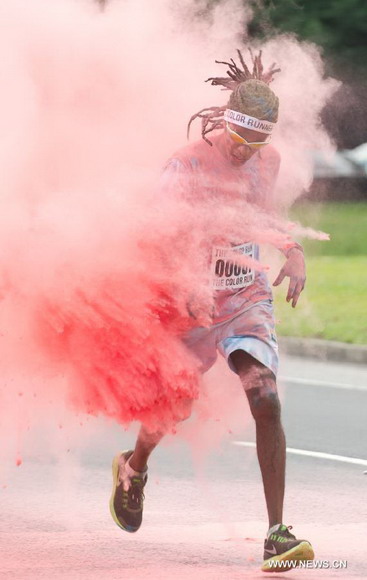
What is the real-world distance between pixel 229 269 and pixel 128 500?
1.17m

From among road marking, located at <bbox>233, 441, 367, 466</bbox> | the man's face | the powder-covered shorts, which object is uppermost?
the man's face

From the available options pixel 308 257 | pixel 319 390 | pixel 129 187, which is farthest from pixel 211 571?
pixel 308 257

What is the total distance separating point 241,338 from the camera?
6566mm

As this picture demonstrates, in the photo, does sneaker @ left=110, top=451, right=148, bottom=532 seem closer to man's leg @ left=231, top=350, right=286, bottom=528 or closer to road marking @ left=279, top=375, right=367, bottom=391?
man's leg @ left=231, top=350, right=286, bottom=528

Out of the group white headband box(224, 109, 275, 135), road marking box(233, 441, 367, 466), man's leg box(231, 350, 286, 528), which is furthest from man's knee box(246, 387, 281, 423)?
road marking box(233, 441, 367, 466)

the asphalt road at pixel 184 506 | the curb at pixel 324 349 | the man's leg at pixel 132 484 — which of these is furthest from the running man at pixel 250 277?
the curb at pixel 324 349

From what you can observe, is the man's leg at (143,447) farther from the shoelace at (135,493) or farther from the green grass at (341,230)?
the green grass at (341,230)

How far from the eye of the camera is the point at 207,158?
21.5 ft

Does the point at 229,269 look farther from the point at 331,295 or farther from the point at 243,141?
the point at 331,295

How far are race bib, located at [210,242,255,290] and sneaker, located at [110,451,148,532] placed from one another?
1009 millimetres

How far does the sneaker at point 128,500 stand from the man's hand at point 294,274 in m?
1.13

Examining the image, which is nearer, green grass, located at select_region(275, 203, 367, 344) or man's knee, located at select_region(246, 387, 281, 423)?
man's knee, located at select_region(246, 387, 281, 423)

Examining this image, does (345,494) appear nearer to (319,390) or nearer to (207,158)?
(207,158)

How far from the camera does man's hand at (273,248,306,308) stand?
6.52m
